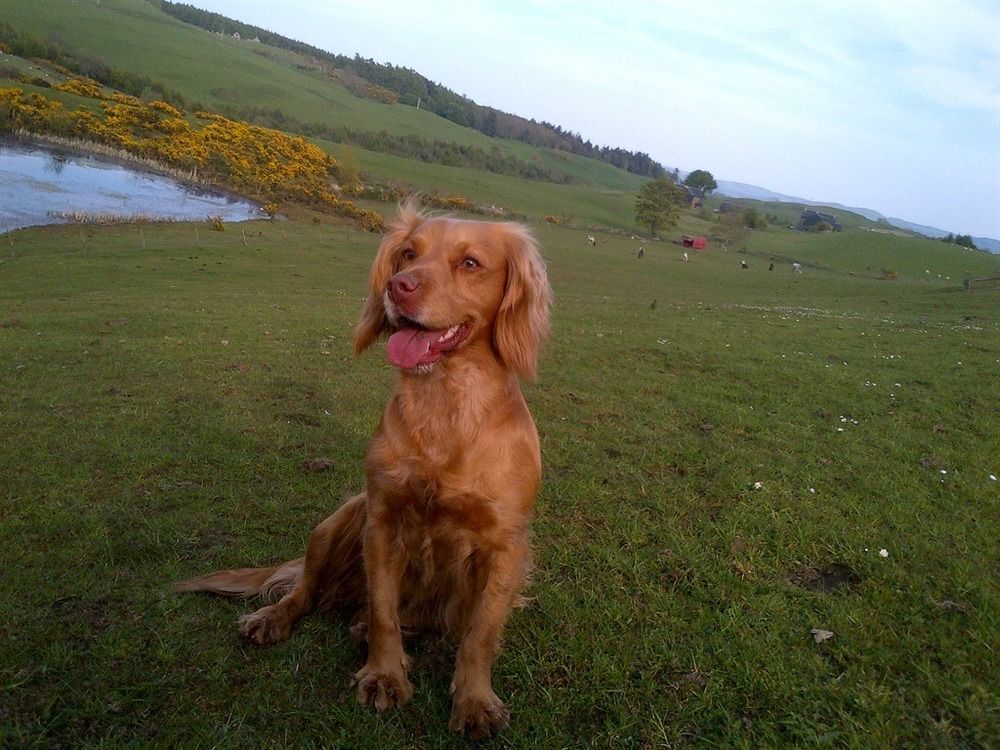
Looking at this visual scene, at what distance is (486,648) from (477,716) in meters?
0.30

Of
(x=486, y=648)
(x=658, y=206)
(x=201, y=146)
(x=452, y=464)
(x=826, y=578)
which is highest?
(x=658, y=206)

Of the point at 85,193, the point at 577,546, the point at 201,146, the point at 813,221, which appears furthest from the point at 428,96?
the point at 577,546

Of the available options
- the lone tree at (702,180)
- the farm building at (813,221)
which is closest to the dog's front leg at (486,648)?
the farm building at (813,221)

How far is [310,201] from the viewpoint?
2077 inches

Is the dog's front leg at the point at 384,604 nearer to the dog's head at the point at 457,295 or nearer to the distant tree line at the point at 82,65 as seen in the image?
the dog's head at the point at 457,295

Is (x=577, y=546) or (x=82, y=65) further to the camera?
(x=82, y=65)

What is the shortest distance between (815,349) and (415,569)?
1310 cm

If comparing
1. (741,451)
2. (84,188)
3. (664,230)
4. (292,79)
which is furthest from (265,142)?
(292,79)

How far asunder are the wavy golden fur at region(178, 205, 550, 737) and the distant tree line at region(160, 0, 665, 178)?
5606 inches

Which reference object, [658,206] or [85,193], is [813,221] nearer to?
[658,206]

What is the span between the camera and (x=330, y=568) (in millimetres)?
3734

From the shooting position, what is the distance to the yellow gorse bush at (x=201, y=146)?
49.5m

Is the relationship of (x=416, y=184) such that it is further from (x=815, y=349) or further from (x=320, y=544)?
(x=320, y=544)

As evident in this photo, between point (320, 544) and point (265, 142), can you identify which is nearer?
point (320, 544)
